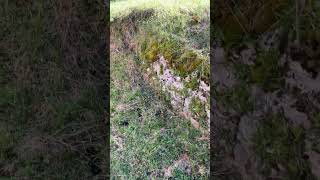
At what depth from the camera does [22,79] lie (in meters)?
2.80

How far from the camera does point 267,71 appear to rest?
6.95 feet

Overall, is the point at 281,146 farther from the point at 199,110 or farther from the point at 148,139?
the point at 148,139

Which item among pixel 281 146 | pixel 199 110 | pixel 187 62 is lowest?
pixel 281 146

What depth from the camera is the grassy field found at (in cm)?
253

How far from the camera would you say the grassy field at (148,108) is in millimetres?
2531

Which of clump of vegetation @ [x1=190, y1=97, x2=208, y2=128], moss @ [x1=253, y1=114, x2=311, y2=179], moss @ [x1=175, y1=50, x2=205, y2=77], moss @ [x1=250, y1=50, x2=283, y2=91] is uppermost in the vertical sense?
moss @ [x1=175, y1=50, x2=205, y2=77]

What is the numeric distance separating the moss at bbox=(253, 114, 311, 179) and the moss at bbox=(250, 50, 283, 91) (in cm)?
14

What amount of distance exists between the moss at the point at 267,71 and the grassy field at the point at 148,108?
506mm

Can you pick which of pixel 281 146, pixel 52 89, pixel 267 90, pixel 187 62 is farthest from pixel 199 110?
pixel 52 89

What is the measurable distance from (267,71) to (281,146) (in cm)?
35

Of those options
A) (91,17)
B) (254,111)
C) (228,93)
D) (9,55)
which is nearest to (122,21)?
(91,17)

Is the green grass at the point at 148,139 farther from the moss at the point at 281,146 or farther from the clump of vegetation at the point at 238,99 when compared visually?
the moss at the point at 281,146

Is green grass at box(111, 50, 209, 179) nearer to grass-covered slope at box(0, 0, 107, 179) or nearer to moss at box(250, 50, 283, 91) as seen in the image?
grass-covered slope at box(0, 0, 107, 179)

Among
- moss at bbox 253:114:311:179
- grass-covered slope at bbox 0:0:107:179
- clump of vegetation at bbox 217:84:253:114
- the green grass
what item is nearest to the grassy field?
the green grass
